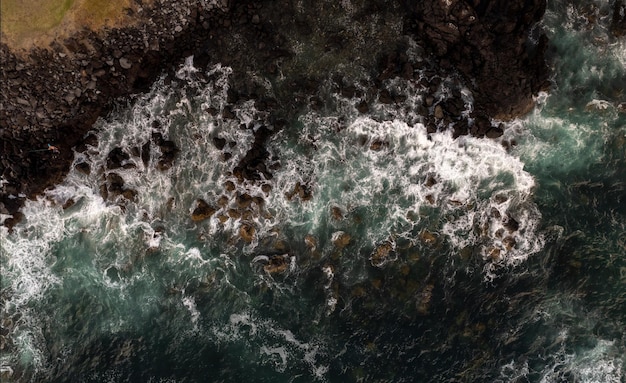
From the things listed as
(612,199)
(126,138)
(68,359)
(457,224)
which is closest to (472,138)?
(457,224)

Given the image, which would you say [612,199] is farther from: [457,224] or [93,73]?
[93,73]

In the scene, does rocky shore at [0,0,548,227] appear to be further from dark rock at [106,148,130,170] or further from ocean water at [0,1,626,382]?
dark rock at [106,148,130,170]

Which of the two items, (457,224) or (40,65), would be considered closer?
(40,65)

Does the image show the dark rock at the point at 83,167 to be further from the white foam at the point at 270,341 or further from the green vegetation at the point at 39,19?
the white foam at the point at 270,341

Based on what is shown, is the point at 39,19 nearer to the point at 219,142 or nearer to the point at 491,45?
the point at 219,142

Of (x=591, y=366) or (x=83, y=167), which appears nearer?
(x=83, y=167)

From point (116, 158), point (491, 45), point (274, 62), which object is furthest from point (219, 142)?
point (491, 45)
